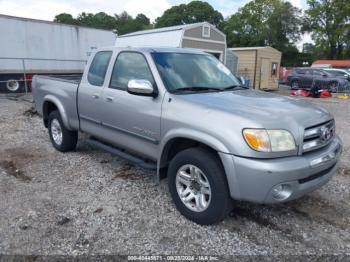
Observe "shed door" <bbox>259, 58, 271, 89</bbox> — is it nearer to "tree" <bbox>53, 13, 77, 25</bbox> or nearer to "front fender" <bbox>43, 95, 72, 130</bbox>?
"front fender" <bbox>43, 95, 72, 130</bbox>

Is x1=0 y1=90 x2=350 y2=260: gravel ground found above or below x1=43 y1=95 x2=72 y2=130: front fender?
below

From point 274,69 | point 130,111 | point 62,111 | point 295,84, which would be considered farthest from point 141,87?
point 295,84

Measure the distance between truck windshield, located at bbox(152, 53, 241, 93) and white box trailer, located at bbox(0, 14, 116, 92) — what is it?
36.4ft

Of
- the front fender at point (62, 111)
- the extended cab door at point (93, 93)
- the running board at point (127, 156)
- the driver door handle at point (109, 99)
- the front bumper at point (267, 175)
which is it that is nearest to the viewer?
the front bumper at point (267, 175)

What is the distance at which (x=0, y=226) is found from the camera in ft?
11.5

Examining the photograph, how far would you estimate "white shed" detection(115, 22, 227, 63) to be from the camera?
56.3 feet

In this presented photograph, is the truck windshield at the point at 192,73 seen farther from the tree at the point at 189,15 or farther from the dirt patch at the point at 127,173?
the tree at the point at 189,15

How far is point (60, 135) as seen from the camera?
19.7 ft

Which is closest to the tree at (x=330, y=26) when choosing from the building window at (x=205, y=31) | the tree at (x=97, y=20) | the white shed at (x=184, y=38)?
the white shed at (x=184, y=38)

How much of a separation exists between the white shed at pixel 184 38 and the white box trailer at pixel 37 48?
2454 millimetres

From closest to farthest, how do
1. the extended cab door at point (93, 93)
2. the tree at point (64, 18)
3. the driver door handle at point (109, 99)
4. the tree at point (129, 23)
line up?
the driver door handle at point (109, 99) < the extended cab door at point (93, 93) < the tree at point (64, 18) < the tree at point (129, 23)

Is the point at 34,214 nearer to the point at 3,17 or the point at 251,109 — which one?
the point at 251,109

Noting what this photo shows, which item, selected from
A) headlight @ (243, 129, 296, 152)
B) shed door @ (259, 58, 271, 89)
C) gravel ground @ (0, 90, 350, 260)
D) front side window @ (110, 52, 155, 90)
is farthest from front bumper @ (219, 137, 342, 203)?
shed door @ (259, 58, 271, 89)

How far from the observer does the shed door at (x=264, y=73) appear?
22.6 metres
